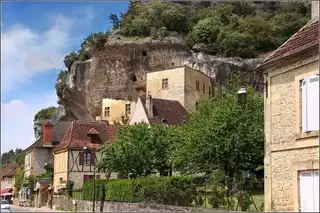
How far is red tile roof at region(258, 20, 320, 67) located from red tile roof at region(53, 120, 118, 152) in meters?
30.3

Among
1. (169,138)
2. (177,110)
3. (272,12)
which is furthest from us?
(272,12)

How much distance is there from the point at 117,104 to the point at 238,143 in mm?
36750

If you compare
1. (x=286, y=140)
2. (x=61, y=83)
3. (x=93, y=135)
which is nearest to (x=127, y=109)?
(x=61, y=83)

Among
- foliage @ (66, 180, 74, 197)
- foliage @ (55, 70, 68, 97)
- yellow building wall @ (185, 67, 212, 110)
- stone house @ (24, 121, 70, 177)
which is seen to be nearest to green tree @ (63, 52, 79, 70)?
foliage @ (55, 70, 68, 97)

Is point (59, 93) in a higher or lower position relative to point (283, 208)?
higher

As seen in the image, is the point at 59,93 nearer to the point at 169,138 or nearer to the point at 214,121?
the point at 169,138

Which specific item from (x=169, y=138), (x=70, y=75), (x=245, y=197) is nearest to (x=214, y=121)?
(x=169, y=138)

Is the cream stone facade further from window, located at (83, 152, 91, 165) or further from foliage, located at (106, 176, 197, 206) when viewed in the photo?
foliage, located at (106, 176, 197, 206)

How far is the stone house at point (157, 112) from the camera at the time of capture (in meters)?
51.5

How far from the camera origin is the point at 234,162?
95.0ft

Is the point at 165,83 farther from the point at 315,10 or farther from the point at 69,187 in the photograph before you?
the point at 315,10

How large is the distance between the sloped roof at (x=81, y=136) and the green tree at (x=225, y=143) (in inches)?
686

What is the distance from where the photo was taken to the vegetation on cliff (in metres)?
65.4

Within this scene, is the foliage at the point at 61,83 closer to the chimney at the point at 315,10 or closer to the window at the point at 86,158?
the window at the point at 86,158
